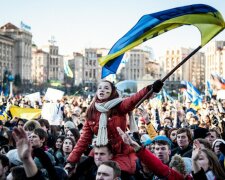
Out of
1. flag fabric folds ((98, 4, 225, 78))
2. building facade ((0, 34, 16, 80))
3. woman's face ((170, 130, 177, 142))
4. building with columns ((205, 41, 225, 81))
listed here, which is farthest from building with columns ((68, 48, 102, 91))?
flag fabric folds ((98, 4, 225, 78))

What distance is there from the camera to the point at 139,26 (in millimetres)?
6797

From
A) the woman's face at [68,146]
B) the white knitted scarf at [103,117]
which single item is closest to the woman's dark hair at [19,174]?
the white knitted scarf at [103,117]

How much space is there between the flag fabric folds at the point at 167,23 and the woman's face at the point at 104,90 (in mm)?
615


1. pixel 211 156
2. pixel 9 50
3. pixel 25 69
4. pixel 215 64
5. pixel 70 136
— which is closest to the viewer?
pixel 211 156

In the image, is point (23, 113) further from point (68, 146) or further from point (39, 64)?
point (39, 64)

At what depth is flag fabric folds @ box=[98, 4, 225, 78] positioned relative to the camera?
21.7 feet

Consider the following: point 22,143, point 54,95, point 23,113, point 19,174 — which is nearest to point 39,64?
point 54,95

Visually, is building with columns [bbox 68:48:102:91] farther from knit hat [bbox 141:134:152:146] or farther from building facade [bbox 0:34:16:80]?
knit hat [bbox 141:134:152:146]

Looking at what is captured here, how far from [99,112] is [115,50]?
35.5 inches

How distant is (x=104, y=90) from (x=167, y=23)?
114 centimetres

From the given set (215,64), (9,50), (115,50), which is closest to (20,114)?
(115,50)

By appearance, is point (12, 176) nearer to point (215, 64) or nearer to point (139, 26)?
point (139, 26)

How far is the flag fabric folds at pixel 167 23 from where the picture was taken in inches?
260

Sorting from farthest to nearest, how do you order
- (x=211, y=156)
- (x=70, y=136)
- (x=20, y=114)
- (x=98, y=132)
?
(x=20, y=114), (x=70, y=136), (x=98, y=132), (x=211, y=156)
